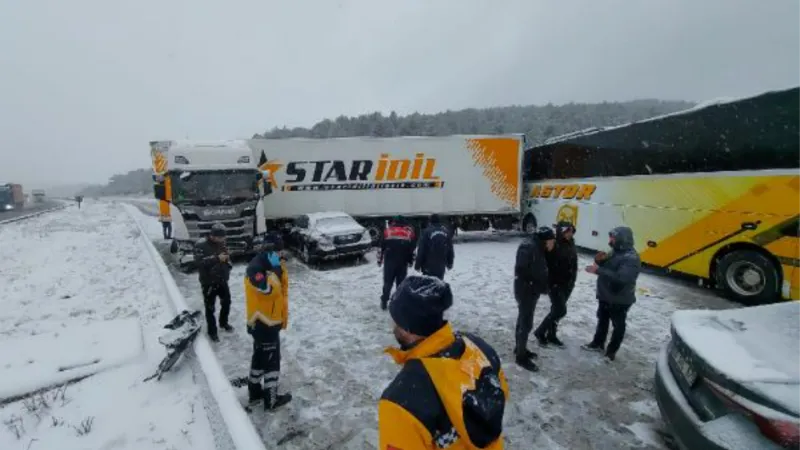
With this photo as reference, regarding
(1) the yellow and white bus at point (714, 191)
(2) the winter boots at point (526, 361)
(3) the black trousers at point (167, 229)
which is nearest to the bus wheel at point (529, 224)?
(1) the yellow and white bus at point (714, 191)

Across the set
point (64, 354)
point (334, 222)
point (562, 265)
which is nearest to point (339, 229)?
point (334, 222)

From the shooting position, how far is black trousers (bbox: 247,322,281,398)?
14.5ft

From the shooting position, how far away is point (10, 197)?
42312mm

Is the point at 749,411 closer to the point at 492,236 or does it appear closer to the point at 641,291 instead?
the point at 641,291

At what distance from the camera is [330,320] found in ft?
23.5

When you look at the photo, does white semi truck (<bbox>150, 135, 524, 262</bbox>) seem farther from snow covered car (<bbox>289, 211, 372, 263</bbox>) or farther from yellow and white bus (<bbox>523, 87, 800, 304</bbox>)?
yellow and white bus (<bbox>523, 87, 800, 304</bbox>)

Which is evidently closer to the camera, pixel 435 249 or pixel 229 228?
pixel 435 249

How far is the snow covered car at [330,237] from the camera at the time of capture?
11414 millimetres

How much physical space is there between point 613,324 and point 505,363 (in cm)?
150

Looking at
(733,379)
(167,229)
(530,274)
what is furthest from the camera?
(167,229)

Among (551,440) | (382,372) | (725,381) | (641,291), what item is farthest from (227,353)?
(641,291)

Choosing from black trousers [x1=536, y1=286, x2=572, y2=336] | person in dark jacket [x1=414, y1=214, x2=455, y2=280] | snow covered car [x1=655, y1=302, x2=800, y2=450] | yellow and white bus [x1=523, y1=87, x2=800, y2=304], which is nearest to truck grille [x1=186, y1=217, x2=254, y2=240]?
person in dark jacket [x1=414, y1=214, x2=455, y2=280]

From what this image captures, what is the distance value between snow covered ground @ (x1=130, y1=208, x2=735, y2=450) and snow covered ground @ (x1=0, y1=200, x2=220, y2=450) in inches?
30.7

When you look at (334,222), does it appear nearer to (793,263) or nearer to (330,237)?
(330,237)
